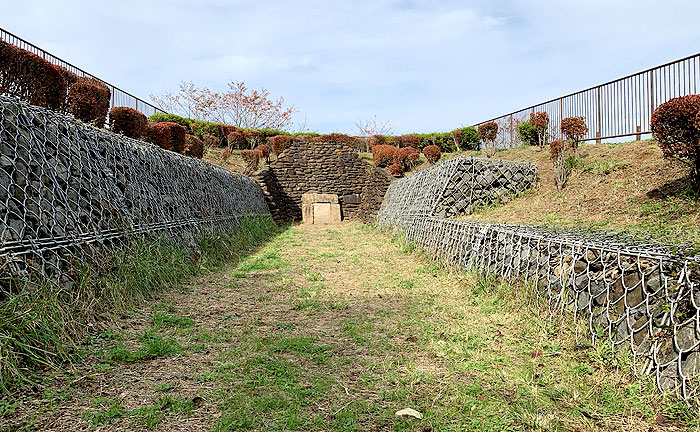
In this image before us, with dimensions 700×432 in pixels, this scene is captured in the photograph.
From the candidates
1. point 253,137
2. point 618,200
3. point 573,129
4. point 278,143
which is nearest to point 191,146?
point 278,143

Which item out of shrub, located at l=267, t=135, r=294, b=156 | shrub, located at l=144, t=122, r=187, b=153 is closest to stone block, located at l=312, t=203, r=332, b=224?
shrub, located at l=144, t=122, r=187, b=153

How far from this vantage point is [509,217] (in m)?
6.60

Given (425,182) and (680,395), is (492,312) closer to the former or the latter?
(680,395)

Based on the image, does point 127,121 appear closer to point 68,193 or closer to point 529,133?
point 68,193

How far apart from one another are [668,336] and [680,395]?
30 cm

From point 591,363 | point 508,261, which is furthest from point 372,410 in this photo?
point 508,261

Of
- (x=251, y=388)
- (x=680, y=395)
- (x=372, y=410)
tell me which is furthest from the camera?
(x=251, y=388)

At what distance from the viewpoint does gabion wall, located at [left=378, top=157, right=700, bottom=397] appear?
2012mm

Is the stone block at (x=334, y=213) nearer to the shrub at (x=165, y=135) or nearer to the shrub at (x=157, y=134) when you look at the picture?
the shrub at (x=165, y=135)

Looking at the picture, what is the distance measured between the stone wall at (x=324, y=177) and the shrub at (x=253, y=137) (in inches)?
242

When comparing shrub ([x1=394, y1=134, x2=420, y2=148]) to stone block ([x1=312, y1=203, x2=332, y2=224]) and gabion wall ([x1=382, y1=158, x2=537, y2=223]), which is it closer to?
stone block ([x1=312, y1=203, x2=332, y2=224])

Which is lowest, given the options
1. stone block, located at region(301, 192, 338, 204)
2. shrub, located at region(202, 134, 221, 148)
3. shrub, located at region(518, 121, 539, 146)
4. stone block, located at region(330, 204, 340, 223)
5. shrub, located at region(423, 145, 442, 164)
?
stone block, located at region(330, 204, 340, 223)

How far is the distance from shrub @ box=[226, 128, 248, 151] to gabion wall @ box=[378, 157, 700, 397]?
57.5 ft

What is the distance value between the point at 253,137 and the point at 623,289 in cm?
2030
